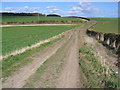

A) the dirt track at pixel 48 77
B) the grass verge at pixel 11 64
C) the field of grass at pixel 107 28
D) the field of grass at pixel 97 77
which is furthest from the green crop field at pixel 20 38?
the field of grass at pixel 107 28

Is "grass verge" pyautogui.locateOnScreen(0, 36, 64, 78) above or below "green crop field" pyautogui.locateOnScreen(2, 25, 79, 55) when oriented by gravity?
below

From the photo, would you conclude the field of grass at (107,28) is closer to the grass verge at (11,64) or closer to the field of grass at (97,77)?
the grass verge at (11,64)

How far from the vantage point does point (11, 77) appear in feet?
43.3

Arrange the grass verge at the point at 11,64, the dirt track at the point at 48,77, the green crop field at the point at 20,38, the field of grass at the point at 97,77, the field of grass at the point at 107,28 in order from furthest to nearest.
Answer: the field of grass at the point at 107,28 → the green crop field at the point at 20,38 → the grass verge at the point at 11,64 → the dirt track at the point at 48,77 → the field of grass at the point at 97,77

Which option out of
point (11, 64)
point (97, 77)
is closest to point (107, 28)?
point (11, 64)

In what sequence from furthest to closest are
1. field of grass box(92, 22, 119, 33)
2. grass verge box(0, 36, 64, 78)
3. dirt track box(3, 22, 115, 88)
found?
field of grass box(92, 22, 119, 33)
grass verge box(0, 36, 64, 78)
dirt track box(3, 22, 115, 88)

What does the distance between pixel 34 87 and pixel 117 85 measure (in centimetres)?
436

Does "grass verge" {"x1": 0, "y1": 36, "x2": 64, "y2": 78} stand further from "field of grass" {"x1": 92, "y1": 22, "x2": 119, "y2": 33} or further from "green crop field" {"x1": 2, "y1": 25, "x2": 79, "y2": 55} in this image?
"field of grass" {"x1": 92, "y1": 22, "x2": 119, "y2": 33}

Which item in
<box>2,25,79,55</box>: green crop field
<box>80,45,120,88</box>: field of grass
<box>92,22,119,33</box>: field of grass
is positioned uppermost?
<box>92,22,119,33</box>: field of grass

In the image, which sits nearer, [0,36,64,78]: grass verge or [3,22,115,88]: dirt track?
[3,22,115,88]: dirt track

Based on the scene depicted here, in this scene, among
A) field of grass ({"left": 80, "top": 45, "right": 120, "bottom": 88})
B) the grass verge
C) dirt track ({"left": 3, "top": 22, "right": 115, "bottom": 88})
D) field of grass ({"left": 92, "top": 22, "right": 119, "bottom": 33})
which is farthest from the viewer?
field of grass ({"left": 92, "top": 22, "right": 119, "bottom": 33})

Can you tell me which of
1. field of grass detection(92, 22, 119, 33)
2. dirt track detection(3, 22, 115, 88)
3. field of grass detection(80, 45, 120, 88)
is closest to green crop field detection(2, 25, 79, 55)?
dirt track detection(3, 22, 115, 88)

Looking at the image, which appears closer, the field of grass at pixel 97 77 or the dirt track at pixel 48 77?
the field of grass at pixel 97 77

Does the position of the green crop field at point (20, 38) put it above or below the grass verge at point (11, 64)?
above
